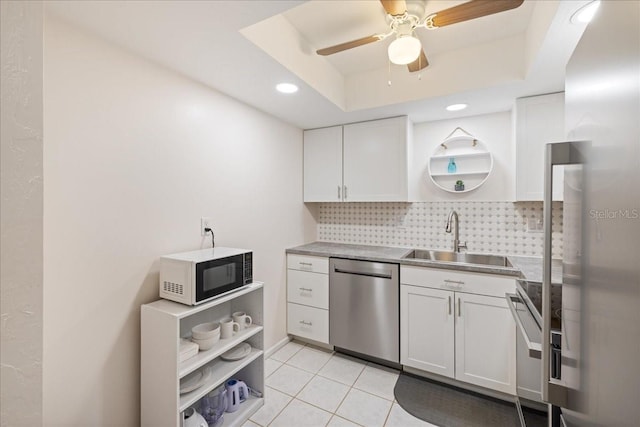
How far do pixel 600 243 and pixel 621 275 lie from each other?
0.32ft

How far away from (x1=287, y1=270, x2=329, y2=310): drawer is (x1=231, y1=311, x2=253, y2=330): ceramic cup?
79 centimetres

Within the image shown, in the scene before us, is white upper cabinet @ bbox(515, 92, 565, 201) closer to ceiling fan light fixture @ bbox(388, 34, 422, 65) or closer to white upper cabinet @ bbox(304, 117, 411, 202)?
white upper cabinet @ bbox(304, 117, 411, 202)

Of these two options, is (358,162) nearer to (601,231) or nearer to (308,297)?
(308,297)

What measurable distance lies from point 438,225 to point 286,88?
188cm

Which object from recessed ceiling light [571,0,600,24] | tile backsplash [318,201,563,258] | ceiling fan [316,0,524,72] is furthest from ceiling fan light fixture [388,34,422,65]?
tile backsplash [318,201,563,258]

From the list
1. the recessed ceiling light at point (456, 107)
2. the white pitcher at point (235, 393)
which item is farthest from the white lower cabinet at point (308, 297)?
the recessed ceiling light at point (456, 107)

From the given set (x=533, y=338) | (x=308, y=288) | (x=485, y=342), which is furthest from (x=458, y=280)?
(x=308, y=288)

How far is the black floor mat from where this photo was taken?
72.7 inches

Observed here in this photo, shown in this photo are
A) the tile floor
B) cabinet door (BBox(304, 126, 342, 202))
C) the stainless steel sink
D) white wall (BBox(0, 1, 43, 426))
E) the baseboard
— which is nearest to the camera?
white wall (BBox(0, 1, 43, 426))

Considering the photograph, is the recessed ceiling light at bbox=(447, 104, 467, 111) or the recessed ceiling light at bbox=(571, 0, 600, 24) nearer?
the recessed ceiling light at bbox=(571, 0, 600, 24)

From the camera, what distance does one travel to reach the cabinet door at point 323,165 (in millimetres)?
2996

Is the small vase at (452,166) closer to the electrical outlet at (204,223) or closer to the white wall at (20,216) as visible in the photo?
the electrical outlet at (204,223)

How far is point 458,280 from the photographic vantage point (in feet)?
6.97

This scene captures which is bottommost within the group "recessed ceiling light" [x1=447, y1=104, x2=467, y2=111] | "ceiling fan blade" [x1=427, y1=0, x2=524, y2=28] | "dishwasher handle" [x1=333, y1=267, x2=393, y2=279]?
"dishwasher handle" [x1=333, y1=267, x2=393, y2=279]
